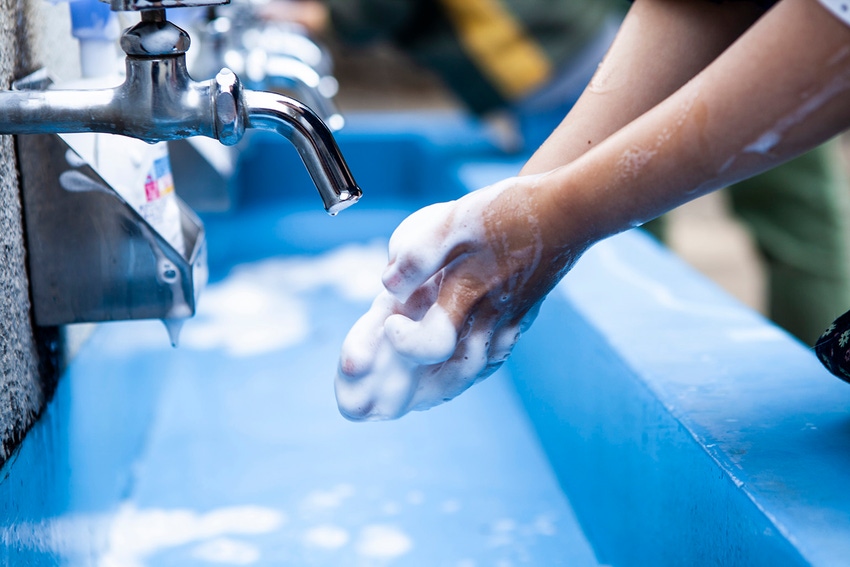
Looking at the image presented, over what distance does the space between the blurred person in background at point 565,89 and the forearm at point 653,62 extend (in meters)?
1.17

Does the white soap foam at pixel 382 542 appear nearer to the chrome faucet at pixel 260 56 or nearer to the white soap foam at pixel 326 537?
the white soap foam at pixel 326 537

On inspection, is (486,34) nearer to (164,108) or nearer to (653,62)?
(653,62)

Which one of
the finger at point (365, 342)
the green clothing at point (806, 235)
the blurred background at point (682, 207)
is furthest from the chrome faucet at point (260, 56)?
the green clothing at point (806, 235)

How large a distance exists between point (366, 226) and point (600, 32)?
0.65 m

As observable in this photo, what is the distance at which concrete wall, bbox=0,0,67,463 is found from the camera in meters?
0.56

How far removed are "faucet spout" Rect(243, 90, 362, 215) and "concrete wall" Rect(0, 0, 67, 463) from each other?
0.19 m

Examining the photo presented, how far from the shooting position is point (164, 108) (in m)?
0.51

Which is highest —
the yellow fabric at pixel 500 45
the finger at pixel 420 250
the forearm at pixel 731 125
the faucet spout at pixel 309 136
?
the forearm at pixel 731 125

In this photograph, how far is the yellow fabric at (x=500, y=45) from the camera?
1.76 meters

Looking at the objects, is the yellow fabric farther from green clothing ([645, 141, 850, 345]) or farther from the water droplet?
the water droplet

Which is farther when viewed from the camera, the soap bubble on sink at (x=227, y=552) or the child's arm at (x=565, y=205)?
the soap bubble on sink at (x=227, y=552)

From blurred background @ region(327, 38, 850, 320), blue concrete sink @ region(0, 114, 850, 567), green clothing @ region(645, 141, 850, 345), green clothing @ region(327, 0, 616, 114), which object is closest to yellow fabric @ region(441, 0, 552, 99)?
green clothing @ region(327, 0, 616, 114)

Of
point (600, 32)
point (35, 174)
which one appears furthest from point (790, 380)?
point (600, 32)

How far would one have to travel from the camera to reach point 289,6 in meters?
2.06
